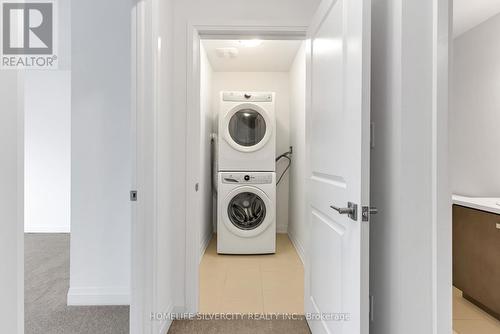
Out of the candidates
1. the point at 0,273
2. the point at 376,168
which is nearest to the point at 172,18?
the point at 376,168

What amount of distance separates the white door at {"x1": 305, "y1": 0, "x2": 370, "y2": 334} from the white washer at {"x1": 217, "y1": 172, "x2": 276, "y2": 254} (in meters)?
1.45

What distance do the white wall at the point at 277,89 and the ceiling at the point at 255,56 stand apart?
0.33 feet

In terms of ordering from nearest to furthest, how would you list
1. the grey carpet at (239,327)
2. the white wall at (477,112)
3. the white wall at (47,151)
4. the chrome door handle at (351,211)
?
the chrome door handle at (351,211), the grey carpet at (239,327), the white wall at (477,112), the white wall at (47,151)

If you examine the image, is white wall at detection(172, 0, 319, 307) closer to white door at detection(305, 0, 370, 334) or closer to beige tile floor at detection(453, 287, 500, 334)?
white door at detection(305, 0, 370, 334)

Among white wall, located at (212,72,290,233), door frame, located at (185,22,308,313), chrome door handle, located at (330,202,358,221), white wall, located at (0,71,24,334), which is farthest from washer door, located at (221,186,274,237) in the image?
white wall, located at (0,71,24,334)

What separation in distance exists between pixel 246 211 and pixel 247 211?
0.01m

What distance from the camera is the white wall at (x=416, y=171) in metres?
1.06

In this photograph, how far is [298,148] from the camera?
3.53 metres

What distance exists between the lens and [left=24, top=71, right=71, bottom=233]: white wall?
4.00 m

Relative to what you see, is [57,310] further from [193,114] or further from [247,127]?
[247,127]

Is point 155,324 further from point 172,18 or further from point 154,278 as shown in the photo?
point 172,18

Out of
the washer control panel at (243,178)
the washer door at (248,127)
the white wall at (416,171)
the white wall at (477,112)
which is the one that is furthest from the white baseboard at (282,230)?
the white wall at (416,171)

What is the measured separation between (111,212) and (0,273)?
1484mm

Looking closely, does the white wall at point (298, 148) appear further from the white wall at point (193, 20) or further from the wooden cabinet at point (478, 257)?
the wooden cabinet at point (478, 257)
